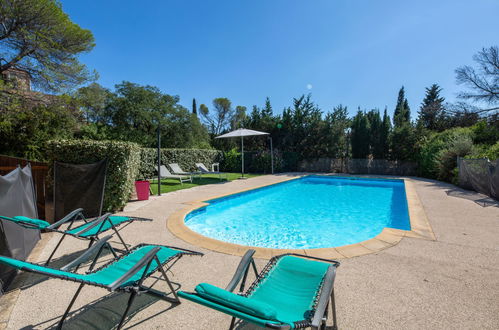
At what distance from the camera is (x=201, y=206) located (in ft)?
21.5

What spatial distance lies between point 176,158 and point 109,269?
12218mm

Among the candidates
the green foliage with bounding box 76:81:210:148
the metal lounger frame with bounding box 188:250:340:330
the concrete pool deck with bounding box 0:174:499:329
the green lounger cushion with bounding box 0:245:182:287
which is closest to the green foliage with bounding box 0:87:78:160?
the green foliage with bounding box 76:81:210:148

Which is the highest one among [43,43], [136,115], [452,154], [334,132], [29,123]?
[43,43]

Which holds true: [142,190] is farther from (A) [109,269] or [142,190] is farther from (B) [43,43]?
(B) [43,43]

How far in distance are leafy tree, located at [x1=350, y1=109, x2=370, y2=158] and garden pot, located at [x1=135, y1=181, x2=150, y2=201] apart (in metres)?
16.3

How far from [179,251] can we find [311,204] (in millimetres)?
6831

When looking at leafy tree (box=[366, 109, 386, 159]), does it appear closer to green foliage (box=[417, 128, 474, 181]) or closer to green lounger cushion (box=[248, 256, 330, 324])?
green foliage (box=[417, 128, 474, 181])

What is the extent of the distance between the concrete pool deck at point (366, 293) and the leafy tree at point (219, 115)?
41.0 m

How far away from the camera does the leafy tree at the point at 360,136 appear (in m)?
18.0

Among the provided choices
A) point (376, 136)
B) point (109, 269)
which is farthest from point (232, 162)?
point (109, 269)

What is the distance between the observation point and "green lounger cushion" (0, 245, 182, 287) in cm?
155

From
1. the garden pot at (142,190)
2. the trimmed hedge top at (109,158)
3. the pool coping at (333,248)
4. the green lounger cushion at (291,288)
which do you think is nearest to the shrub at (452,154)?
the pool coping at (333,248)

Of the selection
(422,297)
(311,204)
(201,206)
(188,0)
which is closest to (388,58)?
(311,204)

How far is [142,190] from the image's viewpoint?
7043 mm
